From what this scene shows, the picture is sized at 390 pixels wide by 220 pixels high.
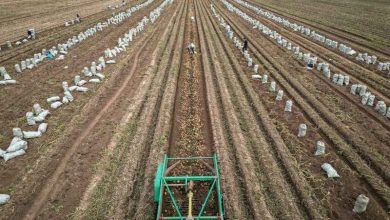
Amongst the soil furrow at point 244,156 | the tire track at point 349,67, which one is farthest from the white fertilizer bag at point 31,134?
the tire track at point 349,67

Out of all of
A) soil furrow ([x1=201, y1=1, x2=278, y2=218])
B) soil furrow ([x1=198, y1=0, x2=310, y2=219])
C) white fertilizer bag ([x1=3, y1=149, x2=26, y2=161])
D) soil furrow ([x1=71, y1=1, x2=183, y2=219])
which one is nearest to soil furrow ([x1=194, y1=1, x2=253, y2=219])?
soil furrow ([x1=201, y1=1, x2=278, y2=218])

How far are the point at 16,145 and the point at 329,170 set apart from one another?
1133 centimetres

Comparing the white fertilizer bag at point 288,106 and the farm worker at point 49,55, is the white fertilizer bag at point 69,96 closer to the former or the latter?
the farm worker at point 49,55

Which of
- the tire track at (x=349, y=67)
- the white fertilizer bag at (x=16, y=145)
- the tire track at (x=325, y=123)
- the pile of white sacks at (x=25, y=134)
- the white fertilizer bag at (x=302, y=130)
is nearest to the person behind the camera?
the tire track at (x=325, y=123)

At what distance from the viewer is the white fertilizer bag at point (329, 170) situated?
31.8 ft

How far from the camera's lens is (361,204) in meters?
8.25

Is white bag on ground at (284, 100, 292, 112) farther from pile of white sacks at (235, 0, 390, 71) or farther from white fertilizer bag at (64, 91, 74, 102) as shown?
white fertilizer bag at (64, 91, 74, 102)

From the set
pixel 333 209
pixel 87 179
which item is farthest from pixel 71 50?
pixel 333 209

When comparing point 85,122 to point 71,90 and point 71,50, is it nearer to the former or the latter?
point 71,90

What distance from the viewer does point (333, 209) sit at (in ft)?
28.0

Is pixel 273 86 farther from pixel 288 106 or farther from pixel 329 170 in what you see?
pixel 329 170

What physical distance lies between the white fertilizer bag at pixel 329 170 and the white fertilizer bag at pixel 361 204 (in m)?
1.39

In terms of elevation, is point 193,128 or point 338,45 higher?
point 338,45

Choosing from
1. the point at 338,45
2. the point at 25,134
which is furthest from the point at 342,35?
the point at 25,134
